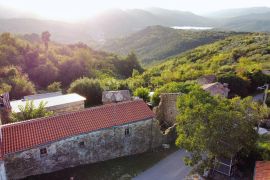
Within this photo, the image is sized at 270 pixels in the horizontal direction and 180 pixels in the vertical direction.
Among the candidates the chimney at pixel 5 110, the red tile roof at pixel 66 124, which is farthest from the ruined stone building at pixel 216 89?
the chimney at pixel 5 110

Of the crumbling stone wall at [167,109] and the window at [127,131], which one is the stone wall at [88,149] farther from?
the crumbling stone wall at [167,109]

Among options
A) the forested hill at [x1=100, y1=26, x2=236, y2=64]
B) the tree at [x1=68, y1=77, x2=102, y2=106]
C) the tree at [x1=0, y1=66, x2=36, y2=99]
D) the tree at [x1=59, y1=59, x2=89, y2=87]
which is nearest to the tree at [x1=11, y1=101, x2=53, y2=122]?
the tree at [x1=68, y1=77, x2=102, y2=106]

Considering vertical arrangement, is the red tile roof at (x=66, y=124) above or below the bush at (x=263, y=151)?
above

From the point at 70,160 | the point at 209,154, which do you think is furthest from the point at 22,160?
the point at 209,154

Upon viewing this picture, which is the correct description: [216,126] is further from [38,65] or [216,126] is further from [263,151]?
[38,65]

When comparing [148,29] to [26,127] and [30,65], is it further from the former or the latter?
[26,127]

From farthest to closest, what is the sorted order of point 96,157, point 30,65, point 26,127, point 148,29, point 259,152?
point 148,29, point 30,65, point 96,157, point 26,127, point 259,152
